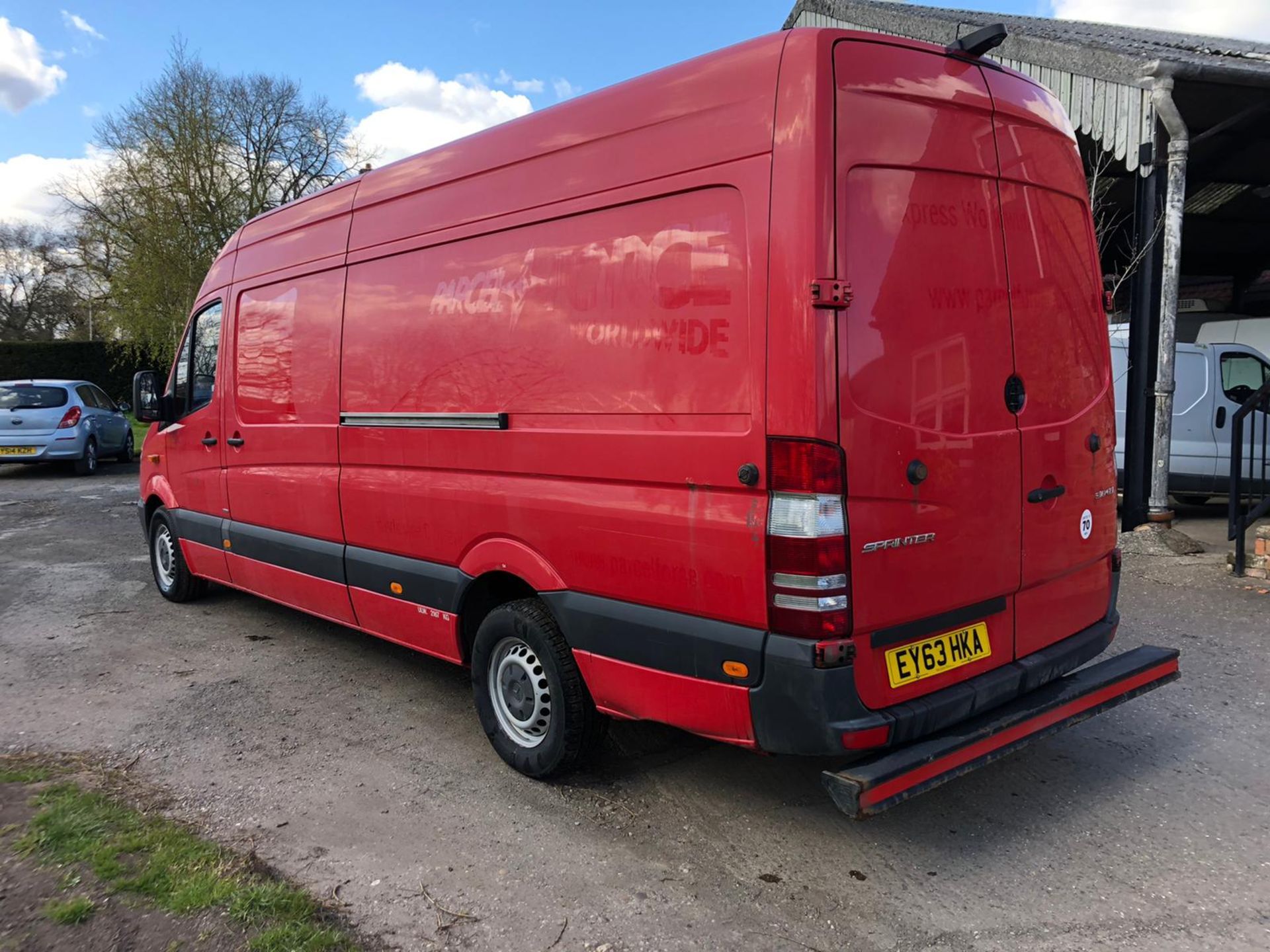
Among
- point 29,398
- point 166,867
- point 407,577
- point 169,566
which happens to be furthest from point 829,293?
point 29,398

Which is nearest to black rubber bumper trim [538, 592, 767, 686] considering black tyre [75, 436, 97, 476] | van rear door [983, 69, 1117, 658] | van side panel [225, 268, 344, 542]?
van rear door [983, 69, 1117, 658]

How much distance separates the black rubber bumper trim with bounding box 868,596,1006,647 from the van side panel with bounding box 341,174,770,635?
39 centimetres

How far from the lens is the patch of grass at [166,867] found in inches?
104

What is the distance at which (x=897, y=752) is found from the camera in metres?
2.77

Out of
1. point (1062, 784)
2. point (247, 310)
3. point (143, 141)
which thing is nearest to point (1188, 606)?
point (1062, 784)

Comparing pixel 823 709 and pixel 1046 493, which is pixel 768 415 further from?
pixel 1046 493

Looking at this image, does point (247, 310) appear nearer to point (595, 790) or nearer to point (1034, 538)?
point (595, 790)

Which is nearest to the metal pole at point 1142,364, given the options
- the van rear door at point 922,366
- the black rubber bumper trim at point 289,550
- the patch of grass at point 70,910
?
the van rear door at point 922,366

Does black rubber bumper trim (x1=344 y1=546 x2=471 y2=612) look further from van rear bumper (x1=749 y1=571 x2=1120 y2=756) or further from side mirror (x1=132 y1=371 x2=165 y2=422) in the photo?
side mirror (x1=132 y1=371 x2=165 y2=422)

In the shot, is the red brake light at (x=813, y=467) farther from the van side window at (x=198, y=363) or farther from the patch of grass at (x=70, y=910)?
the van side window at (x=198, y=363)

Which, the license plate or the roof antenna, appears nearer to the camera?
the license plate

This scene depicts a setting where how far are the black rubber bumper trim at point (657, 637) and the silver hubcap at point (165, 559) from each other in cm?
445

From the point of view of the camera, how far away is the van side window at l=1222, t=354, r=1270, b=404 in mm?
9773

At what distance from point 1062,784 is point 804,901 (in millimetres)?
1394
